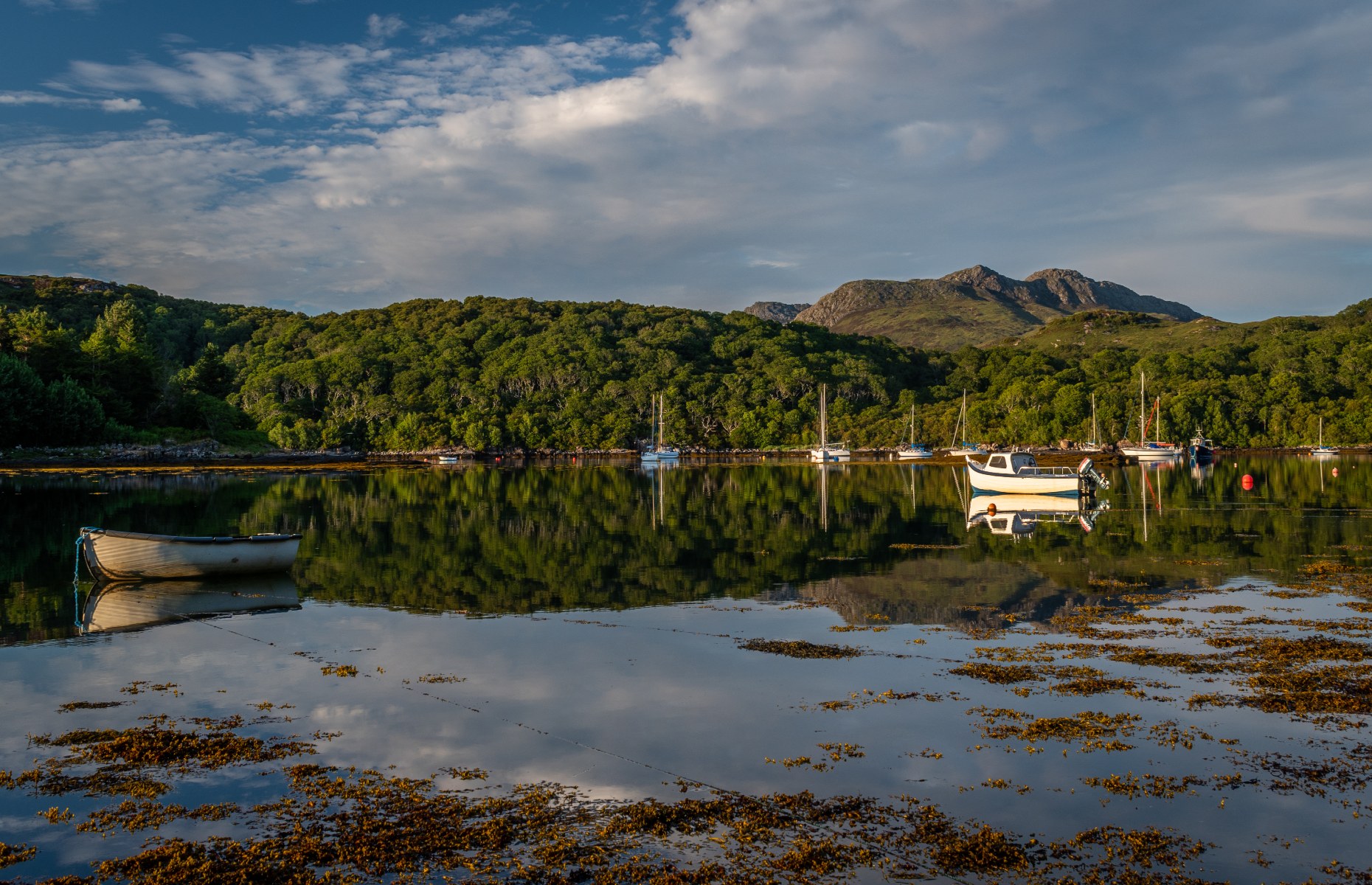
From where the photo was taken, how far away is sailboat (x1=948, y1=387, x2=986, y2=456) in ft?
474

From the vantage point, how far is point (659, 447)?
15700cm

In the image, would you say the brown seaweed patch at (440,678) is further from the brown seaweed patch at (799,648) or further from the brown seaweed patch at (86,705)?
the brown seaweed patch at (799,648)

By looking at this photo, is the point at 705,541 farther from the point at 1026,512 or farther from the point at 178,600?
the point at 1026,512

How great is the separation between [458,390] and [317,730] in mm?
179505

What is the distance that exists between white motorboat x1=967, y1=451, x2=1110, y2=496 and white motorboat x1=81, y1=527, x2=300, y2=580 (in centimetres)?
4092

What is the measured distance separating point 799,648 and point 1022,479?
136 ft

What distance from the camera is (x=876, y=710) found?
13320mm

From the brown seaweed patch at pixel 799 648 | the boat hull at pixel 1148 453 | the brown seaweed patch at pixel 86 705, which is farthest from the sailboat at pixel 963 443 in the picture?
the brown seaweed patch at pixel 86 705

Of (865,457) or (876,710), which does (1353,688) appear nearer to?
(876,710)

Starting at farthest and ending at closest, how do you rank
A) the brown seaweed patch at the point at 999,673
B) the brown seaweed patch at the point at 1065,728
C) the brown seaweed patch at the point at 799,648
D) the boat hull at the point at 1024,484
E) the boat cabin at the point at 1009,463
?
the boat cabin at the point at 1009,463 < the boat hull at the point at 1024,484 < the brown seaweed patch at the point at 799,648 < the brown seaweed patch at the point at 999,673 < the brown seaweed patch at the point at 1065,728

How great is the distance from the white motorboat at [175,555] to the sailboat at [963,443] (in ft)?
397

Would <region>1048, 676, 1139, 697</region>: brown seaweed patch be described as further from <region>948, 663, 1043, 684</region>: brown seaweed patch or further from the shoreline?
the shoreline

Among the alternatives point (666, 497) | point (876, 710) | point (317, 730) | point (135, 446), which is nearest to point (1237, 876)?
point (876, 710)

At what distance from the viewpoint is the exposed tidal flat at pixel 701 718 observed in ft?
29.5
